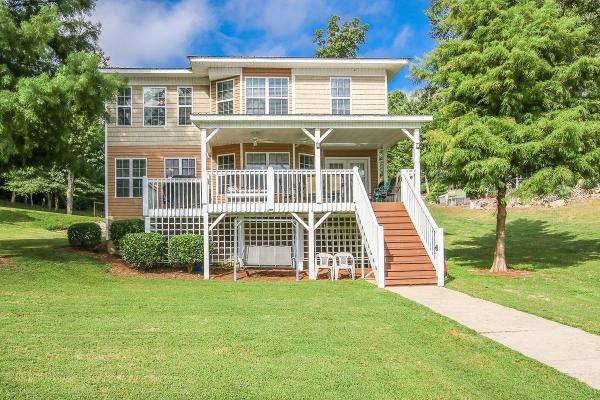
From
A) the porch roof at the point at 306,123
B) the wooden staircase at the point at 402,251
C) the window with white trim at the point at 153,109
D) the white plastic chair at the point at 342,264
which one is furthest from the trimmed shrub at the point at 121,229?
the wooden staircase at the point at 402,251

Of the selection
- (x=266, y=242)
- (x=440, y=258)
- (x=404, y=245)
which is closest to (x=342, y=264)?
(x=404, y=245)

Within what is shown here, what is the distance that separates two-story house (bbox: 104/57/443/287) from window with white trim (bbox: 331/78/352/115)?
0.04 metres

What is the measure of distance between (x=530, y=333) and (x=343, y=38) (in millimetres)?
37525

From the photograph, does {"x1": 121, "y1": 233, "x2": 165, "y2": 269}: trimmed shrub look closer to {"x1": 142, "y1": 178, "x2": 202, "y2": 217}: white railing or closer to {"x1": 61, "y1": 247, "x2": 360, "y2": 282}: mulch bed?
{"x1": 61, "y1": 247, "x2": 360, "y2": 282}: mulch bed

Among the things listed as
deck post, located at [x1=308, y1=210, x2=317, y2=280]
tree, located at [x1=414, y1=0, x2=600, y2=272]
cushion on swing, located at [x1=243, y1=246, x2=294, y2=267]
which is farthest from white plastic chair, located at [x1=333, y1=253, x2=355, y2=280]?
tree, located at [x1=414, y1=0, x2=600, y2=272]

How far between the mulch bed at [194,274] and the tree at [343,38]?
2885 centimetres

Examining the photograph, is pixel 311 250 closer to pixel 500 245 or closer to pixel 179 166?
pixel 500 245

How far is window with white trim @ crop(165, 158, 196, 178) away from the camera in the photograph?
1873 cm

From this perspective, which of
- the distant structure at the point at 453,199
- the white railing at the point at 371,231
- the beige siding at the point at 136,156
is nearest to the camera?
the white railing at the point at 371,231

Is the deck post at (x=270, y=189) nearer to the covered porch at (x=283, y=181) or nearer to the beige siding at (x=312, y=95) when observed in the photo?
the covered porch at (x=283, y=181)

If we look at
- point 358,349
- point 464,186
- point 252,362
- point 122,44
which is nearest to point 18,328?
point 252,362

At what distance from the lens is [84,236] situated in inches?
648

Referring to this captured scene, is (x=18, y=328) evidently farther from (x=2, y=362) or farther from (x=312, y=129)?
(x=312, y=129)

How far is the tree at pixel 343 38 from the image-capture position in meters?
40.8
